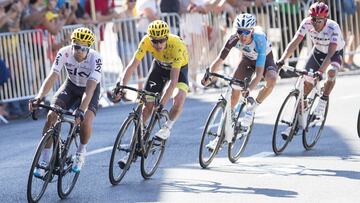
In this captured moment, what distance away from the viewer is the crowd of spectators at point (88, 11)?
18.6 m

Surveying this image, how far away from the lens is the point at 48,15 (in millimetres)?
19078

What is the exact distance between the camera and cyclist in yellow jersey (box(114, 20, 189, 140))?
1243cm

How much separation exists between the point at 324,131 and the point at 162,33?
13.4 ft

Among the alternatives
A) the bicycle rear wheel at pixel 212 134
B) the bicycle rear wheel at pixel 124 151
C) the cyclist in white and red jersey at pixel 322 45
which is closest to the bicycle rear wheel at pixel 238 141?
the bicycle rear wheel at pixel 212 134

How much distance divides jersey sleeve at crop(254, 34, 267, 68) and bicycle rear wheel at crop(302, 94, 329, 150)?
51.8 inches

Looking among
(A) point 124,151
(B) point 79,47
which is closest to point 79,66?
(B) point 79,47

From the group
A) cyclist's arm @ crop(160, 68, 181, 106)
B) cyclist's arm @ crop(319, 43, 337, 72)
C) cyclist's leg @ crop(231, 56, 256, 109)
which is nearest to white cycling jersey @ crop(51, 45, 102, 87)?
cyclist's arm @ crop(160, 68, 181, 106)

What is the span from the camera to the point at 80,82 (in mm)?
12258

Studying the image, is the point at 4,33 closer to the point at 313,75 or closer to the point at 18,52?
the point at 18,52

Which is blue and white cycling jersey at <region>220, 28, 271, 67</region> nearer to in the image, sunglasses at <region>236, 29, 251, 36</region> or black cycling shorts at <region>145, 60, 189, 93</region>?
sunglasses at <region>236, 29, 251, 36</region>

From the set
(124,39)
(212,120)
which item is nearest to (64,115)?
(212,120)

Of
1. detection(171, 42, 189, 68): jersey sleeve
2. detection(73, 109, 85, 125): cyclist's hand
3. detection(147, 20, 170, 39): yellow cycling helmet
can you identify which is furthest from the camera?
detection(171, 42, 189, 68): jersey sleeve

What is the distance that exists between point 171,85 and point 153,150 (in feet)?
2.66

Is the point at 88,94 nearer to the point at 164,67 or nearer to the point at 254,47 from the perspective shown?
the point at 164,67
